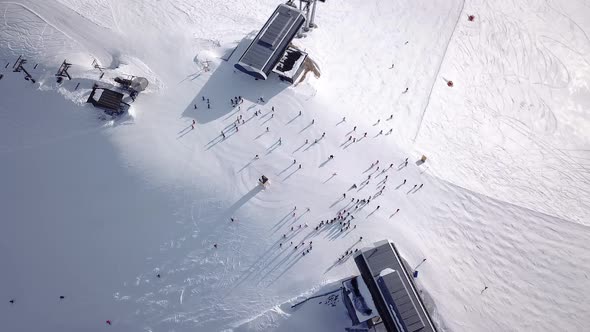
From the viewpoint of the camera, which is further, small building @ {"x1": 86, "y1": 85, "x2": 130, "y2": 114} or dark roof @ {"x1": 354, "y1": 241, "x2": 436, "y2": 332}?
small building @ {"x1": 86, "y1": 85, "x2": 130, "y2": 114}

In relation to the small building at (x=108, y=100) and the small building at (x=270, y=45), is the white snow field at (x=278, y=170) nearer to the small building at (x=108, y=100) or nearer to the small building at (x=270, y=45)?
the small building at (x=108, y=100)

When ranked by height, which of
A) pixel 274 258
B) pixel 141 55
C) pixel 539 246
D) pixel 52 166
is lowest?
pixel 539 246

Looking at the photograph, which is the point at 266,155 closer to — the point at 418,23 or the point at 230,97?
the point at 230,97

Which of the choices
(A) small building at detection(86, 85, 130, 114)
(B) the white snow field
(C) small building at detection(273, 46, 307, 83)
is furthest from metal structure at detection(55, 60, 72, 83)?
(C) small building at detection(273, 46, 307, 83)

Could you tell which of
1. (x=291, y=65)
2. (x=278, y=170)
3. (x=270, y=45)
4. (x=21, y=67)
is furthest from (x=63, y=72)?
(x=278, y=170)

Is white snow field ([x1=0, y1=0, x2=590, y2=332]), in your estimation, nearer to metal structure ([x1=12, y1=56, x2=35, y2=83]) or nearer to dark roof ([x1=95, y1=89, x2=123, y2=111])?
metal structure ([x1=12, y1=56, x2=35, y2=83])

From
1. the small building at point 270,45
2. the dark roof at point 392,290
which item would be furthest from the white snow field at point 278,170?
the dark roof at point 392,290

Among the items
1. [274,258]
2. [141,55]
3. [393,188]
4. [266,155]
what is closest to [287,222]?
[274,258]
